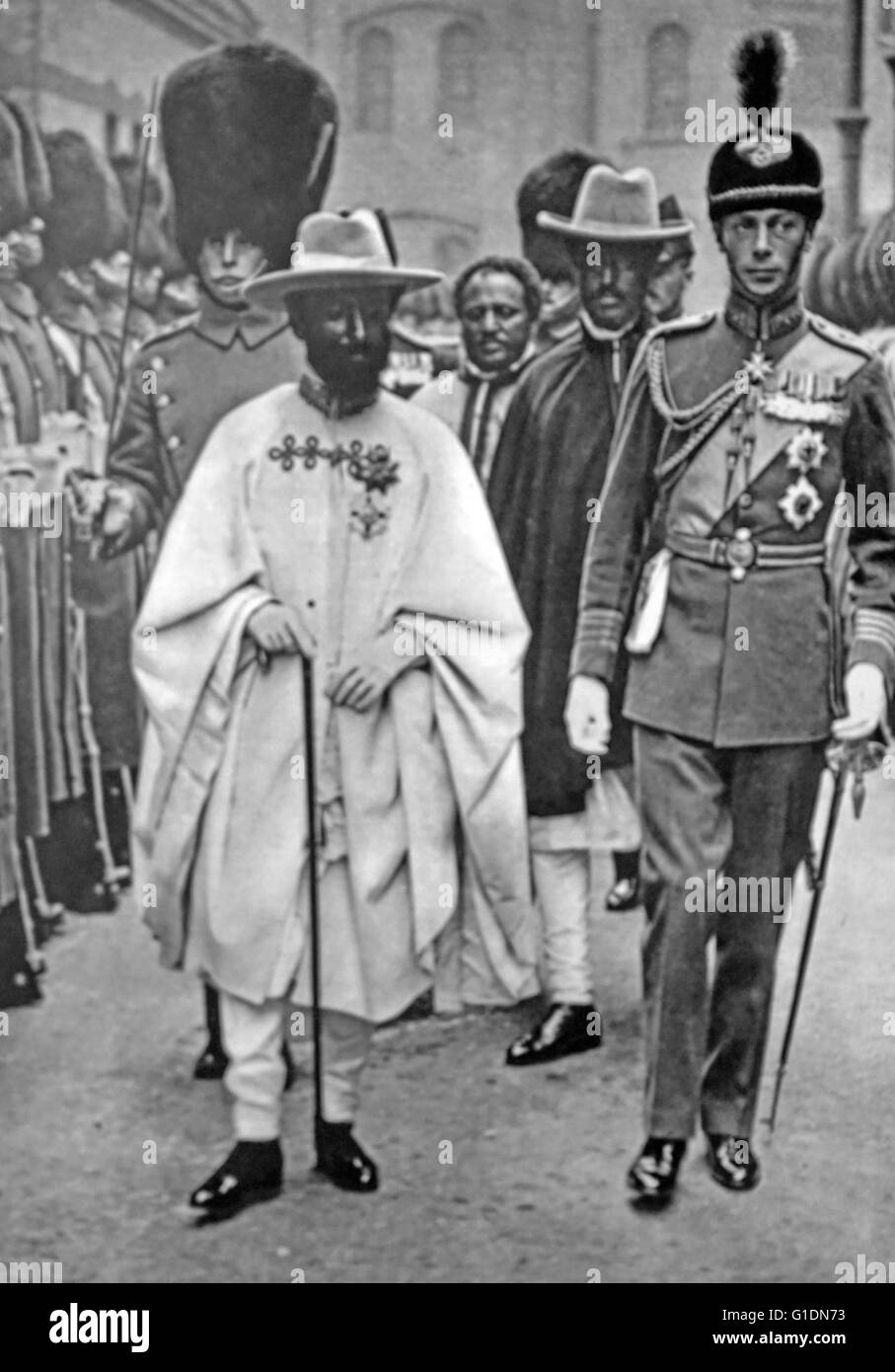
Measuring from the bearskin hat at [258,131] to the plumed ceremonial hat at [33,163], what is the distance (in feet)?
1.19

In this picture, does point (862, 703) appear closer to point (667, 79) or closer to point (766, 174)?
point (766, 174)

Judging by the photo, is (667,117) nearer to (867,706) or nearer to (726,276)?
(726,276)

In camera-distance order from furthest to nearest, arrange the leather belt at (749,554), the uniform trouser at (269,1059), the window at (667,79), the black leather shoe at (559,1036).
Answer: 1. the black leather shoe at (559,1036)
2. the window at (667,79)
3. the uniform trouser at (269,1059)
4. the leather belt at (749,554)

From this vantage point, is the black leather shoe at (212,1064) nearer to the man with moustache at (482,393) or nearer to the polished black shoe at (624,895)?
the man with moustache at (482,393)

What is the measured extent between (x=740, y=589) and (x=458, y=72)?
1.58 m

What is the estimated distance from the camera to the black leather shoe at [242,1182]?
5.12 meters

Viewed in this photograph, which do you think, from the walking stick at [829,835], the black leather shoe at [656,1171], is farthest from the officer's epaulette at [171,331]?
the black leather shoe at [656,1171]

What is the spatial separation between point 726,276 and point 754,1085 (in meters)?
2.06

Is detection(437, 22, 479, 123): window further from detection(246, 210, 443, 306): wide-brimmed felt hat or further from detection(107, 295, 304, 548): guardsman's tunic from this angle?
detection(107, 295, 304, 548): guardsman's tunic

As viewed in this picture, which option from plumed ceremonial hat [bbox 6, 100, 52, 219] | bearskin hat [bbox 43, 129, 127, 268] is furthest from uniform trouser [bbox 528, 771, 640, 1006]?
plumed ceremonial hat [bbox 6, 100, 52, 219]

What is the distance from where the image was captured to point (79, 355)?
539cm
